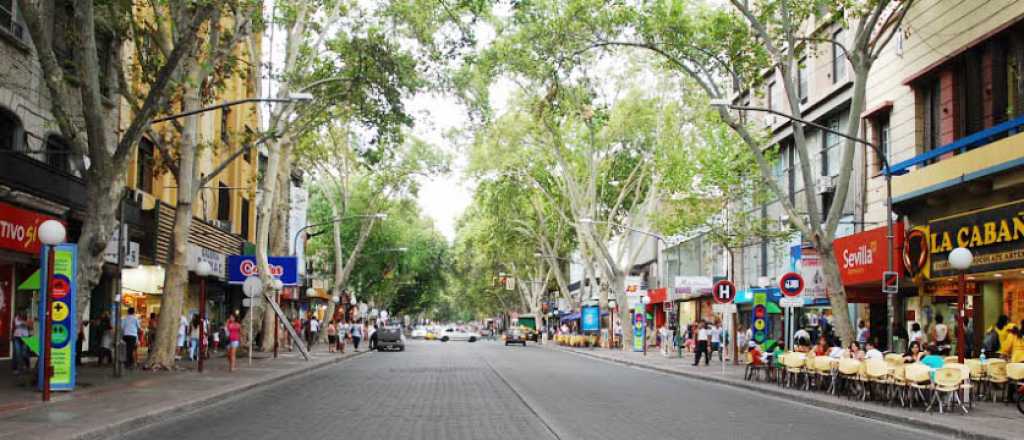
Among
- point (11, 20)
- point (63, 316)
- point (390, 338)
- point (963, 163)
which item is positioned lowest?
point (390, 338)

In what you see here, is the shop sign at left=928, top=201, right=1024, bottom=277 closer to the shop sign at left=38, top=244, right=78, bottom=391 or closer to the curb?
the curb

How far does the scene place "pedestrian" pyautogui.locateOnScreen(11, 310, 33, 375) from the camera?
21.4m

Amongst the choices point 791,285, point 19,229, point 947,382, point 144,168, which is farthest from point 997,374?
point 144,168

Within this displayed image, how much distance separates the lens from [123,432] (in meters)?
13.8

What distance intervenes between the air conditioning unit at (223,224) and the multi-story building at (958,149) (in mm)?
23612

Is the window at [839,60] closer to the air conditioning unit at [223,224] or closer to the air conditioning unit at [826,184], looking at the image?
the air conditioning unit at [826,184]

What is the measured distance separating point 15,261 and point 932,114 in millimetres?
23633

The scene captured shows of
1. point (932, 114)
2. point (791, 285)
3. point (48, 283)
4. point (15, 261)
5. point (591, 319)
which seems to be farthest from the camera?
point (591, 319)

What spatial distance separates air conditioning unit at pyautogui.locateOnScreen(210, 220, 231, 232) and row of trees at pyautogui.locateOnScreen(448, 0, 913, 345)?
35.2 ft

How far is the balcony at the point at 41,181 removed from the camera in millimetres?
20844

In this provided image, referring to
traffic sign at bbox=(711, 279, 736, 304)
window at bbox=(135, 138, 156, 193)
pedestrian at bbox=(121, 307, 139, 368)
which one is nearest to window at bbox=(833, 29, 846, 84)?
traffic sign at bbox=(711, 279, 736, 304)

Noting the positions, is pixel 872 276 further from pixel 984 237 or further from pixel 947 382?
pixel 947 382

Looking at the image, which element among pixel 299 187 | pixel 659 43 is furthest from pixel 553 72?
pixel 299 187

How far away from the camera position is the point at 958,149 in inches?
1009
